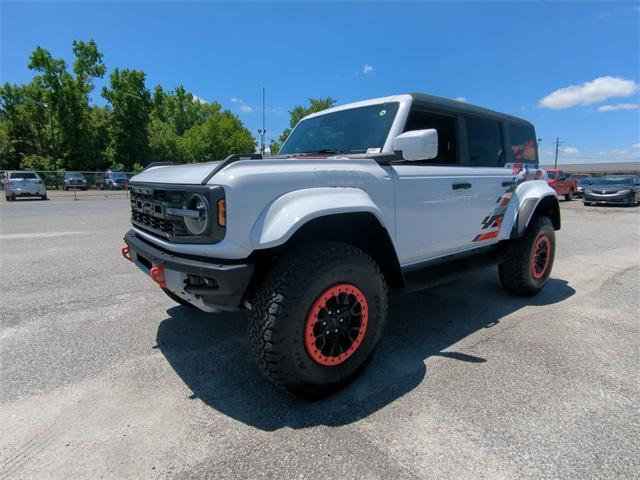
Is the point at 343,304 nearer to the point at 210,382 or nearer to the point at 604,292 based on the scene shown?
the point at 210,382

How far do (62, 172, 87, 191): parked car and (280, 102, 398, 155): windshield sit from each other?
28258mm

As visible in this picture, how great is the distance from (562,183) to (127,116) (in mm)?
40127

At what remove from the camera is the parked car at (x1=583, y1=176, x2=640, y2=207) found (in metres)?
18.2

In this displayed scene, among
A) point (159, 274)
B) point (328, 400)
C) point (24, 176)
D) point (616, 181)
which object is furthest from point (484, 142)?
point (24, 176)

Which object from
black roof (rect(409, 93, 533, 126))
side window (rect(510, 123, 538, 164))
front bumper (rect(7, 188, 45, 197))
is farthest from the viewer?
front bumper (rect(7, 188, 45, 197))

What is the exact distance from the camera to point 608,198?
18500 millimetres

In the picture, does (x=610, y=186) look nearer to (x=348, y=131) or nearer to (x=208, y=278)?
(x=348, y=131)

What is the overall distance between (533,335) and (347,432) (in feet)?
7.17

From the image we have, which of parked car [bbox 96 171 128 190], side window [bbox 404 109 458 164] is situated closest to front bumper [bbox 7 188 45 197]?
parked car [bbox 96 171 128 190]

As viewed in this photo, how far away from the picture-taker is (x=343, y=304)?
2.47 meters

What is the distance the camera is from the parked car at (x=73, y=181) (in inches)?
1064

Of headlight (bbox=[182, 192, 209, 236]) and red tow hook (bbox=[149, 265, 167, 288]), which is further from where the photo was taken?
red tow hook (bbox=[149, 265, 167, 288])

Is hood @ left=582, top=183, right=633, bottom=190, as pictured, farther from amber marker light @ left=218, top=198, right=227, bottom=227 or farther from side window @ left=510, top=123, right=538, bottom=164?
amber marker light @ left=218, top=198, right=227, bottom=227

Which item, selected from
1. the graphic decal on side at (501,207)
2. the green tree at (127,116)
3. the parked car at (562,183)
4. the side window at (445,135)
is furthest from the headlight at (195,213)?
the green tree at (127,116)
